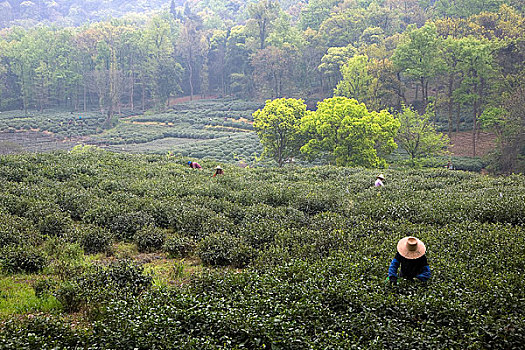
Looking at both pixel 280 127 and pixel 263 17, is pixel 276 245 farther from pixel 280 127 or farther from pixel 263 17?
pixel 263 17

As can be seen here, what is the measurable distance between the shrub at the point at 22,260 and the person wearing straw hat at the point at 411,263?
651 cm

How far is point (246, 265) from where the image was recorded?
8.20m

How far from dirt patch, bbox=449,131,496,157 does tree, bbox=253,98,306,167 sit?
61.3 ft

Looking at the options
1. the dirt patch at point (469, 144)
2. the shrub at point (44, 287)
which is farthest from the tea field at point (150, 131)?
the shrub at point (44, 287)

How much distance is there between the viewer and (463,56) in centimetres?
4469

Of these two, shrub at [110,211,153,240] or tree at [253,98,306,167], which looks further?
tree at [253,98,306,167]

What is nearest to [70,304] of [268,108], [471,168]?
[268,108]

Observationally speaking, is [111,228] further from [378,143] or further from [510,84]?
[510,84]

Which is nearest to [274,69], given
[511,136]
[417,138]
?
[417,138]

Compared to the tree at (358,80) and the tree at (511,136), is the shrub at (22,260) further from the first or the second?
the tree at (358,80)

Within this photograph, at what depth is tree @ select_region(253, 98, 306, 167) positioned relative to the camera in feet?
116

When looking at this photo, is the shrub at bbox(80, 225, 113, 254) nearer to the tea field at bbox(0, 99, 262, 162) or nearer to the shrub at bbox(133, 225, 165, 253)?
the shrub at bbox(133, 225, 165, 253)

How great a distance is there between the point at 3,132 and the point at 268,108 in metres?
43.6

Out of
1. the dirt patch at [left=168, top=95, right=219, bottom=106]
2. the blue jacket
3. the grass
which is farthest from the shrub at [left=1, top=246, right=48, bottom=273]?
the dirt patch at [left=168, top=95, right=219, bottom=106]
